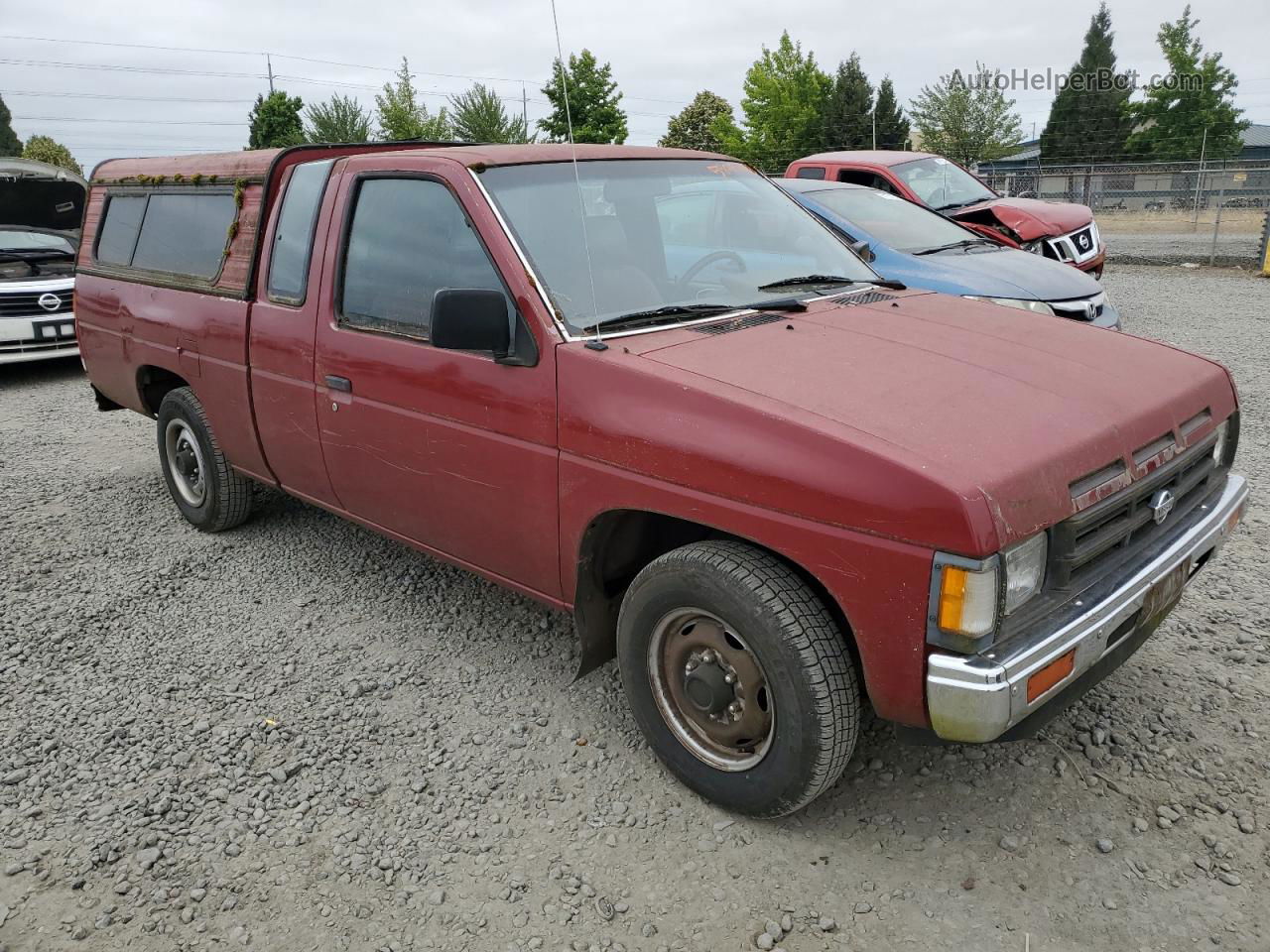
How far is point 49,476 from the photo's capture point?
6.38 metres

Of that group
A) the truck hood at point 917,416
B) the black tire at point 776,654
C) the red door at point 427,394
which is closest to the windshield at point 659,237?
the red door at point 427,394

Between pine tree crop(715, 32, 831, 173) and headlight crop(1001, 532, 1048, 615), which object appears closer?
headlight crop(1001, 532, 1048, 615)

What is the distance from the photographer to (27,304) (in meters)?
9.29

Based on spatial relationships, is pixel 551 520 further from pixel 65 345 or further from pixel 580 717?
pixel 65 345

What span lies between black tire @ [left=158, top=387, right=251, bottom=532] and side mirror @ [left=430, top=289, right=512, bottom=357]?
2.46m

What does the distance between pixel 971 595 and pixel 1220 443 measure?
1.57 metres

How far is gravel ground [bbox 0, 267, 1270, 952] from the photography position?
8.11 ft

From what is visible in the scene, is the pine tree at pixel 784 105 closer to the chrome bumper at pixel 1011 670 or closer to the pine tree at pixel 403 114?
the pine tree at pixel 403 114

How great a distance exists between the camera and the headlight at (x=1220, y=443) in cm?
311

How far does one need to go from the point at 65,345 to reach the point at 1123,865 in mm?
10221

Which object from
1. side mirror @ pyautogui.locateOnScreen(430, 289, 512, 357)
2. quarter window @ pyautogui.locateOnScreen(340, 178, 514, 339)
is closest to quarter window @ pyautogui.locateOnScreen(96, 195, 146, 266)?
quarter window @ pyautogui.locateOnScreen(340, 178, 514, 339)

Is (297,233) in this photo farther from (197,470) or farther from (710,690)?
(710,690)

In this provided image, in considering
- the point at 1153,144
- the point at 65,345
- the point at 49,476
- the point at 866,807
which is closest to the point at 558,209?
the point at 866,807

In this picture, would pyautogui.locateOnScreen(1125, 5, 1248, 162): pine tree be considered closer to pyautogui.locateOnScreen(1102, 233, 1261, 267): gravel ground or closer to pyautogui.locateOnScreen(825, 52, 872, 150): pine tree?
pyautogui.locateOnScreen(825, 52, 872, 150): pine tree
